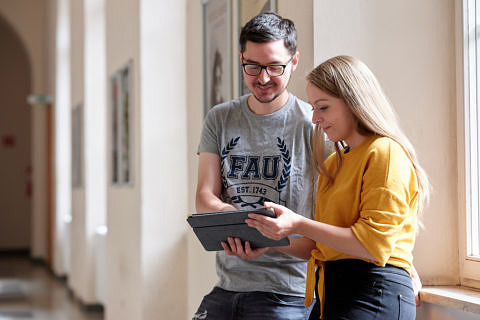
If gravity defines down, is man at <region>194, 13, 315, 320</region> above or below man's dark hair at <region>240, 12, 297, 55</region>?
below

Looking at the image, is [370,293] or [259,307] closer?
[370,293]

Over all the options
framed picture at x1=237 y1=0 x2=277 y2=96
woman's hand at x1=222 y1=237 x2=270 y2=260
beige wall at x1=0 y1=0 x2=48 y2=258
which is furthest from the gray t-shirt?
beige wall at x1=0 y1=0 x2=48 y2=258

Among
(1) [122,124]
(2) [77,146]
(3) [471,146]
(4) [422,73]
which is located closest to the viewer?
(3) [471,146]

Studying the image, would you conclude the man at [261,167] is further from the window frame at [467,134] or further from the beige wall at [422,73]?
the window frame at [467,134]

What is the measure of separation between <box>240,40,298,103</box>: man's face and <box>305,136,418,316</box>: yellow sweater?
0.41 metres

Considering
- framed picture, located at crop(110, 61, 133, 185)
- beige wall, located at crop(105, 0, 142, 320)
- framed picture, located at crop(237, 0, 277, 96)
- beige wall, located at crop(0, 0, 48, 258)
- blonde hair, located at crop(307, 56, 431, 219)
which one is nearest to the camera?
blonde hair, located at crop(307, 56, 431, 219)

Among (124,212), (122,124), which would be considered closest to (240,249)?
(124,212)

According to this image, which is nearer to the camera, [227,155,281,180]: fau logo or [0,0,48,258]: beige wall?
[227,155,281,180]: fau logo

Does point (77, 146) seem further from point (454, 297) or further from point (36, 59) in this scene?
point (454, 297)

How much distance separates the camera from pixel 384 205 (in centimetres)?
195

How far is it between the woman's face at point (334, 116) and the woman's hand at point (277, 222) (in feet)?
1.04

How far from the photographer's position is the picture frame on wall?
9750 millimetres

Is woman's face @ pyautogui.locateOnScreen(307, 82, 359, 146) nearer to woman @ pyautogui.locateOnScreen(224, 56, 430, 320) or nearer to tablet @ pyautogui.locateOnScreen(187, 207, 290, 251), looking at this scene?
woman @ pyautogui.locateOnScreen(224, 56, 430, 320)

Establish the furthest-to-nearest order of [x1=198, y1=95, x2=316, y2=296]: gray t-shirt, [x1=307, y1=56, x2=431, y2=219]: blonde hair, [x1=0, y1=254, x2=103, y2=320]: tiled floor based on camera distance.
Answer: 1. [x1=0, y1=254, x2=103, y2=320]: tiled floor
2. [x1=198, y1=95, x2=316, y2=296]: gray t-shirt
3. [x1=307, y1=56, x2=431, y2=219]: blonde hair
